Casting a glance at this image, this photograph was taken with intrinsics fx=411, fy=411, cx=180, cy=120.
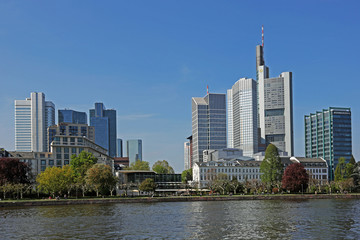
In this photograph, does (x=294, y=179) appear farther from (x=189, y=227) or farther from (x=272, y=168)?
(x=189, y=227)

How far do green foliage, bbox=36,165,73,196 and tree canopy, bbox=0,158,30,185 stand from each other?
6.34 m

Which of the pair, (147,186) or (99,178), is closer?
(99,178)

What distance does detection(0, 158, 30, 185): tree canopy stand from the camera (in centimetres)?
11734

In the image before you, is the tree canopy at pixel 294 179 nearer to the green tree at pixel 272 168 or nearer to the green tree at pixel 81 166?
the green tree at pixel 272 168

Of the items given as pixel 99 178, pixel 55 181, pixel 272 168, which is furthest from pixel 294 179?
pixel 55 181

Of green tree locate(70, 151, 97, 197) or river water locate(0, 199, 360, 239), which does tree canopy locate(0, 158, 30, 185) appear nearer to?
green tree locate(70, 151, 97, 197)

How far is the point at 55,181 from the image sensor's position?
11894 centimetres

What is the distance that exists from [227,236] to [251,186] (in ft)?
353

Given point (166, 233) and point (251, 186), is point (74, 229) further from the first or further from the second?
point (251, 186)

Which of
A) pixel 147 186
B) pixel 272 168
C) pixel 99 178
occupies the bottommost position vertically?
pixel 147 186

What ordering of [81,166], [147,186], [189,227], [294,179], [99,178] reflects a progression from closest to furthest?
[189,227]
[99,178]
[81,166]
[147,186]
[294,179]

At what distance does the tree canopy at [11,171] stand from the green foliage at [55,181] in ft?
20.8

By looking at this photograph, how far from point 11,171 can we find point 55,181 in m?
13.2

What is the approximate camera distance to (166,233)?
5278 cm
